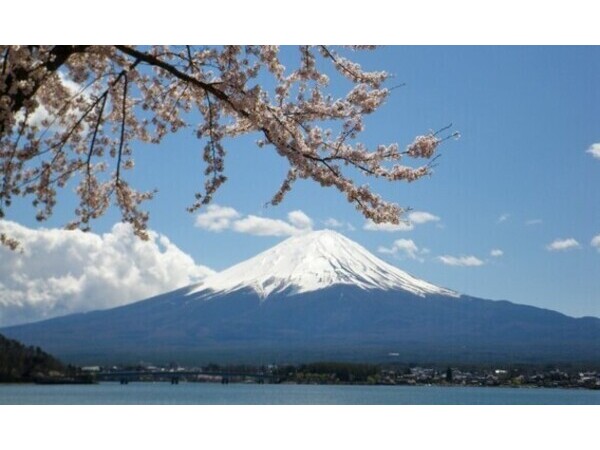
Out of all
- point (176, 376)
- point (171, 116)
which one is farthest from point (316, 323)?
point (171, 116)

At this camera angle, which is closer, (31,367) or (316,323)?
(31,367)

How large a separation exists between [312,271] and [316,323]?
2.75ft

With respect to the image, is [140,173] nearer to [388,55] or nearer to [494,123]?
[388,55]

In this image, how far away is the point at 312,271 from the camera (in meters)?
7.30

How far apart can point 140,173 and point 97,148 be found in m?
0.52

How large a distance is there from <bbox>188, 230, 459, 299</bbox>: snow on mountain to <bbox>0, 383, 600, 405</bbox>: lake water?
689mm

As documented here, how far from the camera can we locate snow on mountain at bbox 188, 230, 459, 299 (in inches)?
234

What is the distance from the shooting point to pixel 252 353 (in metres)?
6.39

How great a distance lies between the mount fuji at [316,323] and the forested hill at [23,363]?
7cm

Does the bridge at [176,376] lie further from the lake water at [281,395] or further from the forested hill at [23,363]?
the forested hill at [23,363]

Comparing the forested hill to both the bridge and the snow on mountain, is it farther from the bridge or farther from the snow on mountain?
the snow on mountain

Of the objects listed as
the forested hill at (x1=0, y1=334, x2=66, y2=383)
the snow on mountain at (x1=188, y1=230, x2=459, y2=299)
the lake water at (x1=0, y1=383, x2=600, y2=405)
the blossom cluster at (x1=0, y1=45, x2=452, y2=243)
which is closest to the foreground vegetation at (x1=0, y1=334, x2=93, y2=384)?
the forested hill at (x1=0, y1=334, x2=66, y2=383)

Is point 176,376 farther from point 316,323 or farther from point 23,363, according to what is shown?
point 316,323
